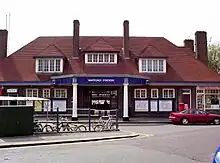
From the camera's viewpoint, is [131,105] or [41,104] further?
[131,105]

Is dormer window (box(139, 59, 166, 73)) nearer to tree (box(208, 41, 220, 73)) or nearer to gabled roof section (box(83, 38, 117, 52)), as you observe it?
gabled roof section (box(83, 38, 117, 52))

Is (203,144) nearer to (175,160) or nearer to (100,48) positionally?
(175,160)

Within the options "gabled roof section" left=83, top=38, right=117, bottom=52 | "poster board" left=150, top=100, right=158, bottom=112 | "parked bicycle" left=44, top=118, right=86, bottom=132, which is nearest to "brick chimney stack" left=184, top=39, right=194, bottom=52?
"gabled roof section" left=83, top=38, right=117, bottom=52

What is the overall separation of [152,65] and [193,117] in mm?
8741

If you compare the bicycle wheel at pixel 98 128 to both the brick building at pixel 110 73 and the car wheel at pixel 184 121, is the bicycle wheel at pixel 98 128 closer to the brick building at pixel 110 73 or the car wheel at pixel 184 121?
the car wheel at pixel 184 121

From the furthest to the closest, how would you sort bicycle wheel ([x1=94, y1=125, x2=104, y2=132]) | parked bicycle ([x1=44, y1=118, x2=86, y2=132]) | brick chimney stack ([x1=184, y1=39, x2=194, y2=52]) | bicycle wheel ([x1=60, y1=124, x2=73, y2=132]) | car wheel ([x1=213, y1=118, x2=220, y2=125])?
brick chimney stack ([x1=184, y1=39, x2=194, y2=52]) < car wheel ([x1=213, y1=118, x2=220, y2=125]) < bicycle wheel ([x1=94, y1=125, x2=104, y2=132]) < bicycle wheel ([x1=60, y1=124, x2=73, y2=132]) < parked bicycle ([x1=44, y1=118, x2=86, y2=132])

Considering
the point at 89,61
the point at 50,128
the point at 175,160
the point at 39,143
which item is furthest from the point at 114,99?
the point at 175,160

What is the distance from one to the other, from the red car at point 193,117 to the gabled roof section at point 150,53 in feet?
27.9

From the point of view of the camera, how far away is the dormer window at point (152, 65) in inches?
1555

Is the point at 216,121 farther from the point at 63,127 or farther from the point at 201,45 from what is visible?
the point at 63,127

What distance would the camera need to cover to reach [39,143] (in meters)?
17.7

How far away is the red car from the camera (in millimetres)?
32612

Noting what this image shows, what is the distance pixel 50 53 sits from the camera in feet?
129

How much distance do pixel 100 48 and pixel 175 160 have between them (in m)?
28.4
